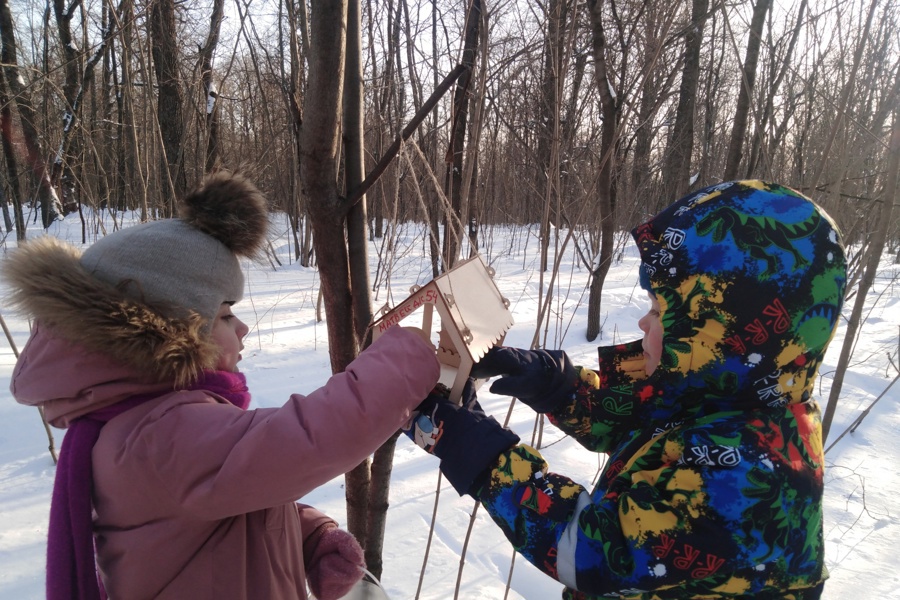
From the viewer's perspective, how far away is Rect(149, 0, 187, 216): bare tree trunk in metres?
3.77

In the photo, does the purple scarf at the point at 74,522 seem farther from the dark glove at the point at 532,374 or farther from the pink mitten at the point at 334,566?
the dark glove at the point at 532,374

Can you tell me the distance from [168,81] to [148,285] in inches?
152

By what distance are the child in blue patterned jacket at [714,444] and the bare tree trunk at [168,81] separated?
2973 millimetres

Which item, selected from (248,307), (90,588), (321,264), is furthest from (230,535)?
(248,307)

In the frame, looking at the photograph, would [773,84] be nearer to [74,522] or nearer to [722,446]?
[722,446]

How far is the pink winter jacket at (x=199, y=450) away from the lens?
68 cm

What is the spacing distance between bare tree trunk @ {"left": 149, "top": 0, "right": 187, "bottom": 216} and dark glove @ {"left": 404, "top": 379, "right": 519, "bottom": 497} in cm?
278

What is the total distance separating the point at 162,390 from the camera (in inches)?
30.2

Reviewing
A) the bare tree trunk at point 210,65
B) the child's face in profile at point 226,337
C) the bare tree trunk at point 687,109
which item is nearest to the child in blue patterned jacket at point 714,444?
the child's face in profile at point 226,337

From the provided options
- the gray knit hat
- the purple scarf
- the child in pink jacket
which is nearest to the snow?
the gray knit hat

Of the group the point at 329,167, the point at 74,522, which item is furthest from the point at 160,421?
the point at 329,167

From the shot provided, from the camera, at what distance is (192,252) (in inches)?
32.1

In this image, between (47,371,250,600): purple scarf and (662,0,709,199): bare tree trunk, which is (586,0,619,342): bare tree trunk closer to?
(662,0,709,199): bare tree trunk

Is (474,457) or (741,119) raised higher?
(741,119)
